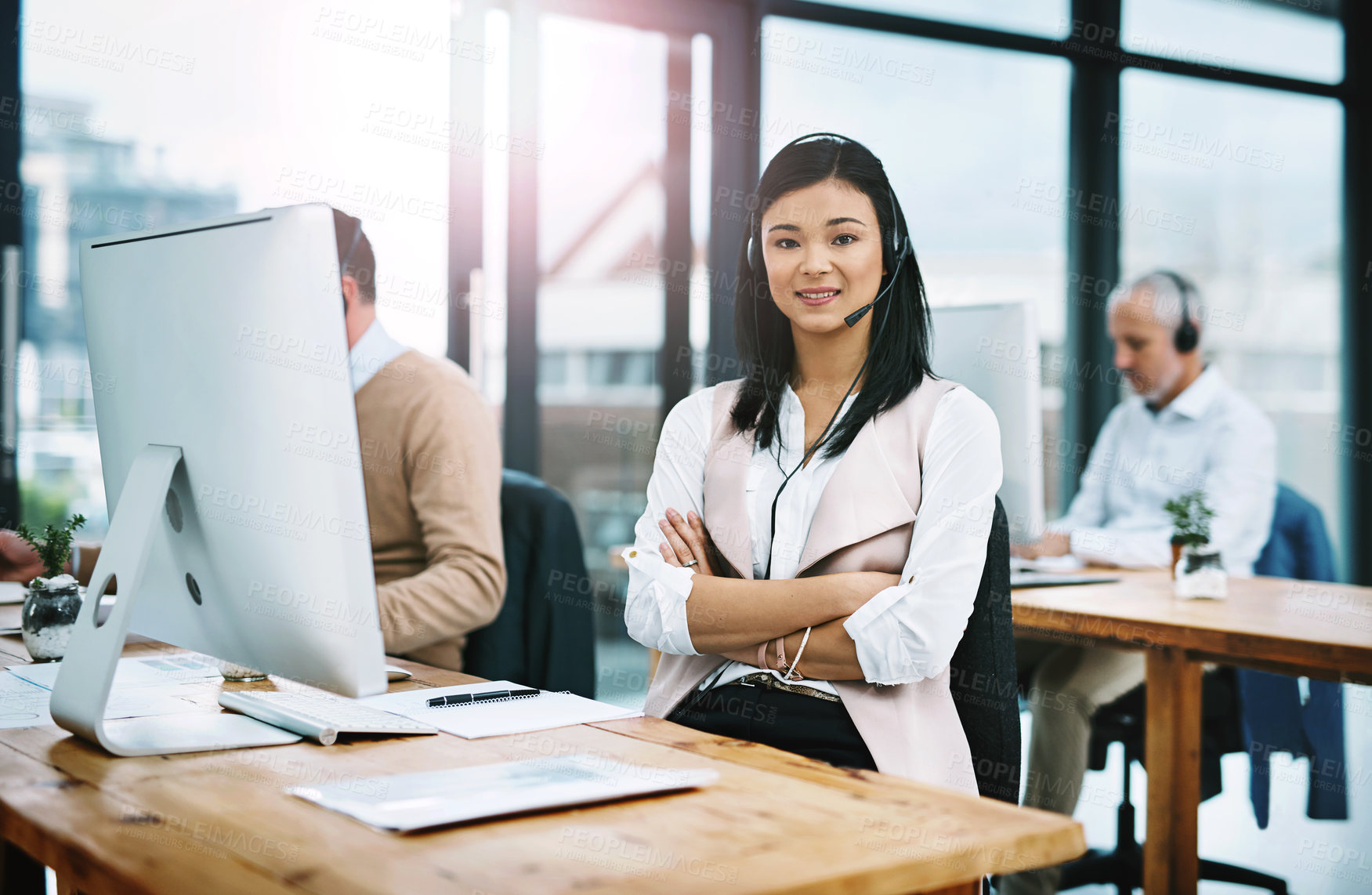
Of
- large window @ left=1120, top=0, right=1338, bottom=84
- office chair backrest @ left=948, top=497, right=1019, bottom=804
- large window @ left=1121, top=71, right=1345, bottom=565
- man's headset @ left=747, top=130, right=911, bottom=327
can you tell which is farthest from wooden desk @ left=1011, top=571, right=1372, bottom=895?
large window @ left=1120, top=0, right=1338, bottom=84

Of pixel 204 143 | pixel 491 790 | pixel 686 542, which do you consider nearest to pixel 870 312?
pixel 686 542

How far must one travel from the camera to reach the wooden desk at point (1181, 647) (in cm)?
204

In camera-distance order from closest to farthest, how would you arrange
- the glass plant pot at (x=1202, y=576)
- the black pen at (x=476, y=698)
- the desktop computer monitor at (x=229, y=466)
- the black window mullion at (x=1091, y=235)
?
the desktop computer monitor at (x=229, y=466)
the black pen at (x=476, y=698)
the glass plant pot at (x=1202, y=576)
the black window mullion at (x=1091, y=235)

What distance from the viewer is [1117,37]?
450 centimetres

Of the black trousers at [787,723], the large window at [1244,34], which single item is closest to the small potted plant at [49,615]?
the black trousers at [787,723]

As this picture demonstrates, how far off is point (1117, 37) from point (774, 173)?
3304mm

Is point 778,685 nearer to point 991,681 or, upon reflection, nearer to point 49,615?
point 991,681

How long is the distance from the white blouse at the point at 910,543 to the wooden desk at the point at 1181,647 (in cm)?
60

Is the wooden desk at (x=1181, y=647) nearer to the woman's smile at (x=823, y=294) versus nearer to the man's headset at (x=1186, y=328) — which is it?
the woman's smile at (x=823, y=294)

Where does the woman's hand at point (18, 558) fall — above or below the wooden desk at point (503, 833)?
above

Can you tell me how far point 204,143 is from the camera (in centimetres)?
329

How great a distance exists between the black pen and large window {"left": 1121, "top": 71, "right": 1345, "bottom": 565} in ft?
12.7

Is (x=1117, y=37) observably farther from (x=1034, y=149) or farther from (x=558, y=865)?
(x=558, y=865)

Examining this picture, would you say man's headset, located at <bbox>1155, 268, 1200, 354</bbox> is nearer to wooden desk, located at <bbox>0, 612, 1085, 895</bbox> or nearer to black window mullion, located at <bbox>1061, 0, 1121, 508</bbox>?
black window mullion, located at <bbox>1061, 0, 1121, 508</bbox>
